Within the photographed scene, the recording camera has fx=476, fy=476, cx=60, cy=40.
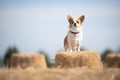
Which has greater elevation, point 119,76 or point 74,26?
point 74,26

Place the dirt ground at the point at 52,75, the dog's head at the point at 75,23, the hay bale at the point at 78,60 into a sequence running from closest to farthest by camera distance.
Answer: the dirt ground at the point at 52,75 → the hay bale at the point at 78,60 → the dog's head at the point at 75,23

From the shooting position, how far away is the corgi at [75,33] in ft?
39.2

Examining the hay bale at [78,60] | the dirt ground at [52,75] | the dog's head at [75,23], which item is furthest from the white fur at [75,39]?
the dirt ground at [52,75]

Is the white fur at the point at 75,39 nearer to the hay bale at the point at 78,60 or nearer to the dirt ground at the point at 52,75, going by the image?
the hay bale at the point at 78,60

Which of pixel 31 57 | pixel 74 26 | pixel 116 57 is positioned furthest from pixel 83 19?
pixel 31 57

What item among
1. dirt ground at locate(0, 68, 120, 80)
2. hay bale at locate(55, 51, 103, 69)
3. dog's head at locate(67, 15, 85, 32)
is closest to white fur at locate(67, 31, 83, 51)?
dog's head at locate(67, 15, 85, 32)

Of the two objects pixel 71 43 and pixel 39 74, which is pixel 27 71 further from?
pixel 71 43

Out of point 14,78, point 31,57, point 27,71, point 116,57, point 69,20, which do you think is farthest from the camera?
point 31,57

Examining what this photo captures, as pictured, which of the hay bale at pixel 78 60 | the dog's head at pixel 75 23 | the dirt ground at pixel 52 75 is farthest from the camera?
the dog's head at pixel 75 23

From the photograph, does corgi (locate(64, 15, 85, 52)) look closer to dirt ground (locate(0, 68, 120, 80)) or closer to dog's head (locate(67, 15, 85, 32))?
dog's head (locate(67, 15, 85, 32))

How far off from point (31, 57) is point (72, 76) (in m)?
13.9

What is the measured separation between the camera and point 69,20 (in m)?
12.0

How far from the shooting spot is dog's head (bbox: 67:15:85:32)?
11.9 metres

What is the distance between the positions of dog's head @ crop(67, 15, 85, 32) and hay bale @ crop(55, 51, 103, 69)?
63.8 inches
